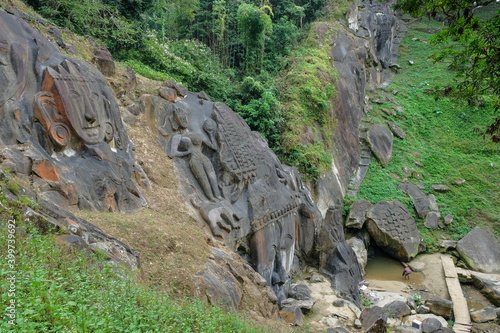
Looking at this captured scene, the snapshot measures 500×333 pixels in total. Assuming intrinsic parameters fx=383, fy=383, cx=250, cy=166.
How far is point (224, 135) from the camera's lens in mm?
8539

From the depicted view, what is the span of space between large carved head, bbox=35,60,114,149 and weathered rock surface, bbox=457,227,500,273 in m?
13.9

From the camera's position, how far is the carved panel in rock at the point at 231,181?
7.65 metres

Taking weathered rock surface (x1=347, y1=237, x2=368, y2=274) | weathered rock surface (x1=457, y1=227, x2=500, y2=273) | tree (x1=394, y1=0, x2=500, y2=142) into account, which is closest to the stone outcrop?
tree (x1=394, y1=0, x2=500, y2=142)

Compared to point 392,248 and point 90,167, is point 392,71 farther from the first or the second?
point 90,167

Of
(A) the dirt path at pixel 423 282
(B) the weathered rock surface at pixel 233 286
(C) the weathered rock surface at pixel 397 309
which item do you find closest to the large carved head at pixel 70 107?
(B) the weathered rock surface at pixel 233 286

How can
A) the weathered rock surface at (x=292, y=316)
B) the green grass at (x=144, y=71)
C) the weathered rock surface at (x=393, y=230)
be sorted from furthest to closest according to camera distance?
the weathered rock surface at (x=393, y=230) → the green grass at (x=144, y=71) → the weathered rock surface at (x=292, y=316)

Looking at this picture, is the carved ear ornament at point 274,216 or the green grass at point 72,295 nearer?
the green grass at point 72,295

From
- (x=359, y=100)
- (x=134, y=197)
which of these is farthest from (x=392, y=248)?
(x=134, y=197)

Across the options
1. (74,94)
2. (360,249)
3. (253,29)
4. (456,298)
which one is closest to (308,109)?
(253,29)

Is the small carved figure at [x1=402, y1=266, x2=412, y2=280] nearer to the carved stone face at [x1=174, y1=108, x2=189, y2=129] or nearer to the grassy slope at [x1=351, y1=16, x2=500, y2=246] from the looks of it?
the grassy slope at [x1=351, y1=16, x2=500, y2=246]

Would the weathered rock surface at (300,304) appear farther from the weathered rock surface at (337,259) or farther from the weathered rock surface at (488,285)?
the weathered rock surface at (488,285)

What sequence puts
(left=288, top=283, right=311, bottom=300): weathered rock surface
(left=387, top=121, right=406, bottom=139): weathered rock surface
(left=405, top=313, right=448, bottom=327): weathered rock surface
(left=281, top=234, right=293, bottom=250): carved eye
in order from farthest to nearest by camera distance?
1. (left=387, top=121, right=406, bottom=139): weathered rock surface
2. (left=405, top=313, right=448, bottom=327): weathered rock surface
3. (left=281, top=234, right=293, bottom=250): carved eye
4. (left=288, top=283, right=311, bottom=300): weathered rock surface

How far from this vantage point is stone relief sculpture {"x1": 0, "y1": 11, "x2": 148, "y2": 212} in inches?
189

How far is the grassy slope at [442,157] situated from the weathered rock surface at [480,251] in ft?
1.74
